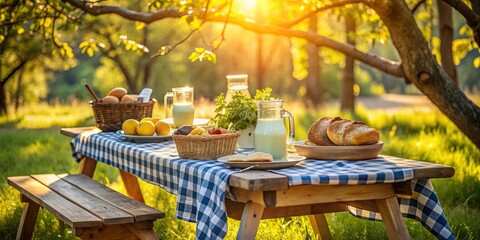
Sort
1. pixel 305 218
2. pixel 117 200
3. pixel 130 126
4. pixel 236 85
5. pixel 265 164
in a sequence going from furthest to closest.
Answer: pixel 305 218 → pixel 130 126 → pixel 236 85 → pixel 117 200 → pixel 265 164

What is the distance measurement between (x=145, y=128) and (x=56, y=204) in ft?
2.28

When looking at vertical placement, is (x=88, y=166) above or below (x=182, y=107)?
below

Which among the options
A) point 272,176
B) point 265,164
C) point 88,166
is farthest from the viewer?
point 88,166

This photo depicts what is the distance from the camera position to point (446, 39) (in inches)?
297

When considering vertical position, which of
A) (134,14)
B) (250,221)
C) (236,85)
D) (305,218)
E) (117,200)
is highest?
(134,14)

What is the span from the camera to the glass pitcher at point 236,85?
4.32m

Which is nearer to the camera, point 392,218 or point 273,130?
point 392,218

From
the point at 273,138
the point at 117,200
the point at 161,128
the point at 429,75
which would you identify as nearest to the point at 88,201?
the point at 117,200

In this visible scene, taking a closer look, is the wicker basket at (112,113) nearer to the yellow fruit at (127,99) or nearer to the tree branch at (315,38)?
the yellow fruit at (127,99)

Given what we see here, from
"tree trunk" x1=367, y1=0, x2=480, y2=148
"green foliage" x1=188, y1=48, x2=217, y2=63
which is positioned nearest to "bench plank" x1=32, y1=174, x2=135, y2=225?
"green foliage" x1=188, y1=48, x2=217, y2=63

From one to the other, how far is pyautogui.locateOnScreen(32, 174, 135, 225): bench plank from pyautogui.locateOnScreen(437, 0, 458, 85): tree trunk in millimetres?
4146

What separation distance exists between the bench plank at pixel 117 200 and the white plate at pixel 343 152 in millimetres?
855

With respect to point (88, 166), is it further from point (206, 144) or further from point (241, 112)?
point (206, 144)

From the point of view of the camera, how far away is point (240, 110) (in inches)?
159
